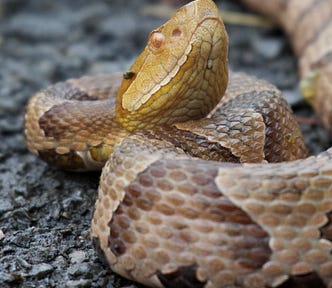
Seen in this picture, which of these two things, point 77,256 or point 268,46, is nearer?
point 77,256

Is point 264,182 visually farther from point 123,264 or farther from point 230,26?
point 230,26

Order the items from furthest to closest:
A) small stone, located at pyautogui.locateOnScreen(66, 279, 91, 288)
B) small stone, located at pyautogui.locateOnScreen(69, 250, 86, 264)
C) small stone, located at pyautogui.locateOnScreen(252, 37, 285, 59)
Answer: small stone, located at pyautogui.locateOnScreen(252, 37, 285, 59) → small stone, located at pyautogui.locateOnScreen(69, 250, 86, 264) → small stone, located at pyautogui.locateOnScreen(66, 279, 91, 288)

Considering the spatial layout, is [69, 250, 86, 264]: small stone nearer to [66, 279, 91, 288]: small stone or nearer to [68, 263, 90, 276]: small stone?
[68, 263, 90, 276]: small stone

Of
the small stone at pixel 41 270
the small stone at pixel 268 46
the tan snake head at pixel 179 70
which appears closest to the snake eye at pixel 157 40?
the tan snake head at pixel 179 70

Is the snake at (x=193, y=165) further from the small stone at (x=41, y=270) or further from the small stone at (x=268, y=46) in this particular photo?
the small stone at (x=268, y=46)

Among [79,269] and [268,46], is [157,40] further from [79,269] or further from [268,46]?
[268,46]

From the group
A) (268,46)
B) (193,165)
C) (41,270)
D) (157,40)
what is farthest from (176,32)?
(268,46)

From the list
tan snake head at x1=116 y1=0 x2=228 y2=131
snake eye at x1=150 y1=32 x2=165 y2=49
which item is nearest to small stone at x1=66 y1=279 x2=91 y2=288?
tan snake head at x1=116 y1=0 x2=228 y2=131

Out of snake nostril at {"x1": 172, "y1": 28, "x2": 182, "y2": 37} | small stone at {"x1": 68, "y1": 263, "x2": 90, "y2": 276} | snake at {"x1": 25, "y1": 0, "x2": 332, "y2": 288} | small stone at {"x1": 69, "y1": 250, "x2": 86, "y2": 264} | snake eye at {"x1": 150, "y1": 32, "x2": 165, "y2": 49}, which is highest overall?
snake nostril at {"x1": 172, "y1": 28, "x2": 182, "y2": 37}

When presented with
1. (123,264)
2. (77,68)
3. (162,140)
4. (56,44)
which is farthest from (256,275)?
(56,44)
